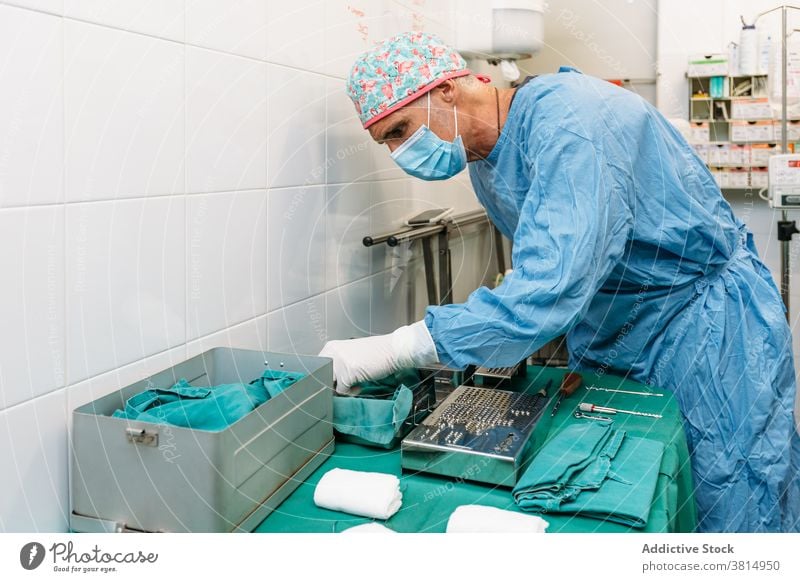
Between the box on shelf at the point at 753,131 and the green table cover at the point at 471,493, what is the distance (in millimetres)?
1830

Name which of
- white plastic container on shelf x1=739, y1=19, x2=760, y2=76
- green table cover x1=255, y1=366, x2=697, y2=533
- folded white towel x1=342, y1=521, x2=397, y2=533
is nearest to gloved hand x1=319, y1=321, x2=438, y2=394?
green table cover x1=255, y1=366, x2=697, y2=533

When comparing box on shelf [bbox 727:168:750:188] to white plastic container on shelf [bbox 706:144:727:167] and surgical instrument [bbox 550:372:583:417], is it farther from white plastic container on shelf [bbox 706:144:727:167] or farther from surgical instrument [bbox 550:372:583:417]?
surgical instrument [bbox 550:372:583:417]

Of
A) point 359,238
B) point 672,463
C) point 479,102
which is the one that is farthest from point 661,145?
point 359,238

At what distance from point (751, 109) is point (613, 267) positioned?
1.89m

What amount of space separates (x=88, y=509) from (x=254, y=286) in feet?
1.79

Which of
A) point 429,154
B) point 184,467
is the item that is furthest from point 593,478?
point 429,154

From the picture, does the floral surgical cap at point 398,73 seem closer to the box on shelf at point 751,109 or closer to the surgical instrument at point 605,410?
the surgical instrument at point 605,410

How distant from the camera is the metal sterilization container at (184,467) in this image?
877 millimetres

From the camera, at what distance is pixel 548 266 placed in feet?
3.84

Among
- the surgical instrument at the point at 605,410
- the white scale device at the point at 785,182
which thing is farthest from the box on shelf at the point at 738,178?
the surgical instrument at the point at 605,410

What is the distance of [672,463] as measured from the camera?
1.18m

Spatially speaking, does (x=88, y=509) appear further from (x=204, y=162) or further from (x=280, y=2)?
(x=280, y=2)

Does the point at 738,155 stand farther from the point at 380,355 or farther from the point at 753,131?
the point at 380,355

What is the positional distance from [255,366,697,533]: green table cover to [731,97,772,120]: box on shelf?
1841mm
